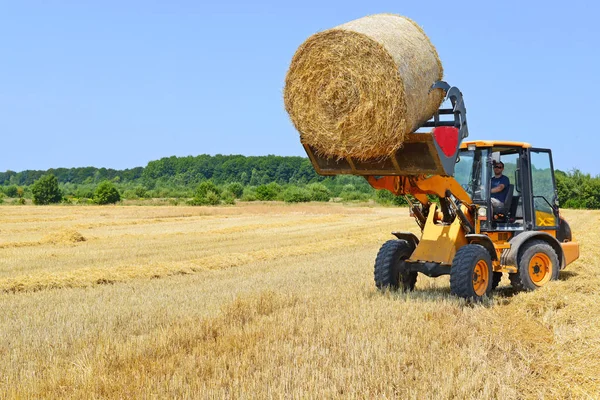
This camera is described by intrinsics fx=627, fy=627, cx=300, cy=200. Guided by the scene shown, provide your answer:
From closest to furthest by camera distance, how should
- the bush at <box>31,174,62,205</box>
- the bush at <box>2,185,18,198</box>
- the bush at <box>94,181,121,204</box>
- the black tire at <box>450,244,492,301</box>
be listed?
the black tire at <box>450,244,492,301</box>
the bush at <box>94,181,121,204</box>
the bush at <box>31,174,62,205</box>
the bush at <box>2,185,18,198</box>

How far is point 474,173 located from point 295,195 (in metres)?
48.6

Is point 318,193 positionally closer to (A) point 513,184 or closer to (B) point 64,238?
(B) point 64,238

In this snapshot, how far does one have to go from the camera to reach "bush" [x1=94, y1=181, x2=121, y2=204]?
5294 cm

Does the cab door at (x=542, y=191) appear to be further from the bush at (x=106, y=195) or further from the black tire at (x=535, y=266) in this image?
the bush at (x=106, y=195)

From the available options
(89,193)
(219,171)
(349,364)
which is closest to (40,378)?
(349,364)

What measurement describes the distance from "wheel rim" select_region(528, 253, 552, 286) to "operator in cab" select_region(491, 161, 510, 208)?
3.01 feet

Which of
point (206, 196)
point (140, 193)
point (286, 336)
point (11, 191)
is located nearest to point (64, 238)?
point (286, 336)

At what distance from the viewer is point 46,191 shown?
55094 millimetres

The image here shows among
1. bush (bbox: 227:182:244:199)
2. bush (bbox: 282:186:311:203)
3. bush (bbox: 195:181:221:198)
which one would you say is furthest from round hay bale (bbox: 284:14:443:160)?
bush (bbox: 227:182:244:199)

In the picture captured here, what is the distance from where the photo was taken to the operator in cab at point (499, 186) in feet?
29.8

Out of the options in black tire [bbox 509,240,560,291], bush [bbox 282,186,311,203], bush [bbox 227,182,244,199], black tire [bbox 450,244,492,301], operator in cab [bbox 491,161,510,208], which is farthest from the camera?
bush [bbox 227,182,244,199]

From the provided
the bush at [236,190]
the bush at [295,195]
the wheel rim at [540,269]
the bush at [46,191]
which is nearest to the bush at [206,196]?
the bush at [295,195]

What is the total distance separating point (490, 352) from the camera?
564 cm

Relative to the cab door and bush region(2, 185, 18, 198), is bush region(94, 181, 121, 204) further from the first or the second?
the cab door
